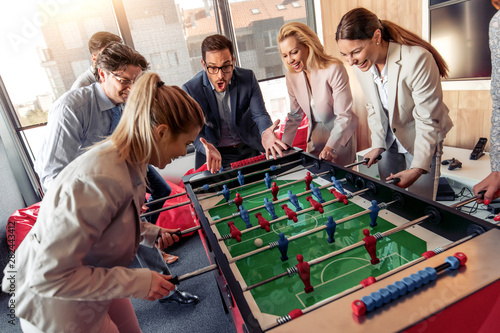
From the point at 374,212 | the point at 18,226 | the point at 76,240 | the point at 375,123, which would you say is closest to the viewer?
the point at 76,240

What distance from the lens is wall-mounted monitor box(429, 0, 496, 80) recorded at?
256 centimetres

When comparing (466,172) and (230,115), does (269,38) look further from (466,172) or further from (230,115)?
(466,172)

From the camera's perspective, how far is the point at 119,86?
5.78 feet

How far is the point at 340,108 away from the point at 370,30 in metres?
0.71

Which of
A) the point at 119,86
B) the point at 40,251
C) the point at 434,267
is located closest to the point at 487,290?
the point at 434,267

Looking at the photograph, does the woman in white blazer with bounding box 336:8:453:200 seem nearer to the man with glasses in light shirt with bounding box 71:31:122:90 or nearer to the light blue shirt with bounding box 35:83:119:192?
the light blue shirt with bounding box 35:83:119:192

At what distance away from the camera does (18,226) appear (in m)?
2.88

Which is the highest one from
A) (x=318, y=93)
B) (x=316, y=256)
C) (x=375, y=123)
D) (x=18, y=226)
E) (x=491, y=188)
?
(x=318, y=93)

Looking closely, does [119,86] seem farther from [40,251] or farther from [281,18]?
[281,18]

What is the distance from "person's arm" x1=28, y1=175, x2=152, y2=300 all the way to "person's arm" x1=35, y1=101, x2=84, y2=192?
0.77 m

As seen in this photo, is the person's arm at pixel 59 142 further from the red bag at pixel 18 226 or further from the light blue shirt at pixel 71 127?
the red bag at pixel 18 226

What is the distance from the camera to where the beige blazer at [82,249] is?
85cm

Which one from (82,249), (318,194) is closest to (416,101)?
(318,194)

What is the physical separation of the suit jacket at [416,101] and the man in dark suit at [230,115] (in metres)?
0.78
